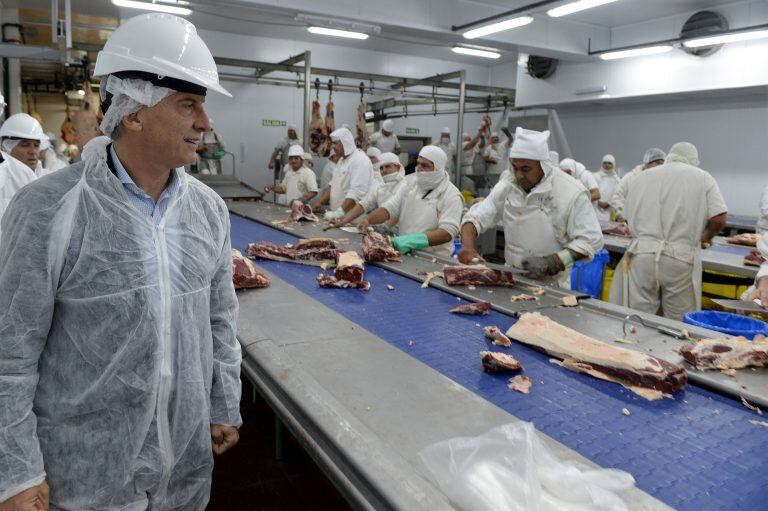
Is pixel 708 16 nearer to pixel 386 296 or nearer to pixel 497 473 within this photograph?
pixel 386 296

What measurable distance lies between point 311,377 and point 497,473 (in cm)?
93

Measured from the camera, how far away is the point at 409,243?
4.72 metres

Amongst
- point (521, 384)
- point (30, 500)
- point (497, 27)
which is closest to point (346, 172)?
point (497, 27)

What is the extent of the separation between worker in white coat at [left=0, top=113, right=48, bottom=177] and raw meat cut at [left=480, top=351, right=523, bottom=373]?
4369 millimetres

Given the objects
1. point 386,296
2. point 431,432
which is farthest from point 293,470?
point 431,432

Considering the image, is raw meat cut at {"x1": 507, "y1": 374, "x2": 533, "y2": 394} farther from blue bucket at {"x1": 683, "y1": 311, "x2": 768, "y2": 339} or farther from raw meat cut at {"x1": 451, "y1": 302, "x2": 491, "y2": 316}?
blue bucket at {"x1": 683, "y1": 311, "x2": 768, "y2": 339}

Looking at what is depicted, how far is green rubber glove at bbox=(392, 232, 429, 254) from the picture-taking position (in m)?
4.70

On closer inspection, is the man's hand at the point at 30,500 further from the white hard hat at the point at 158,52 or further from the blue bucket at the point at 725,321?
the blue bucket at the point at 725,321

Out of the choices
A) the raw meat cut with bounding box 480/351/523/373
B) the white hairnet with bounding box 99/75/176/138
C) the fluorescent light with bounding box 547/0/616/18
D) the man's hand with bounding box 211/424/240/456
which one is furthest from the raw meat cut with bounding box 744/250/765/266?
the white hairnet with bounding box 99/75/176/138

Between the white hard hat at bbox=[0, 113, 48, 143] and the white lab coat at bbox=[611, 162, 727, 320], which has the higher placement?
the white hard hat at bbox=[0, 113, 48, 143]

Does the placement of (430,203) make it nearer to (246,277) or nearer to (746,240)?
(246,277)

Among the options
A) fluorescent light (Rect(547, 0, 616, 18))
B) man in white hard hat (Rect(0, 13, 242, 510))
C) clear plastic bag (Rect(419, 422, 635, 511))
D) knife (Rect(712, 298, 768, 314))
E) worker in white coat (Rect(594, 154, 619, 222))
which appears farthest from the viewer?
worker in white coat (Rect(594, 154, 619, 222))

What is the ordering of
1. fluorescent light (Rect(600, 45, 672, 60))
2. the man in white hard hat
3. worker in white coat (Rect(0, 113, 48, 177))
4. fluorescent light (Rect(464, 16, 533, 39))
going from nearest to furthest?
the man in white hard hat < worker in white coat (Rect(0, 113, 48, 177)) < fluorescent light (Rect(464, 16, 533, 39)) < fluorescent light (Rect(600, 45, 672, 60))

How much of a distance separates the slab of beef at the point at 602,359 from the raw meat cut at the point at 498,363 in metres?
0.24
